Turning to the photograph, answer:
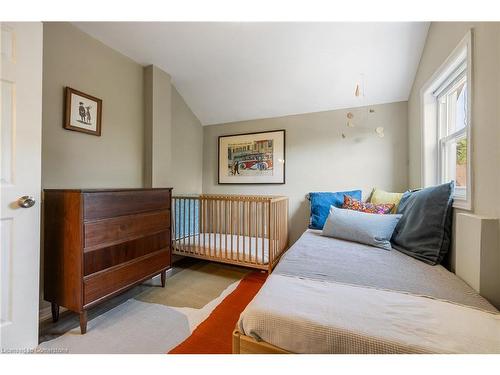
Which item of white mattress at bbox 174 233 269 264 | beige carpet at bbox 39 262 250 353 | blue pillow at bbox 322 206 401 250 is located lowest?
beige carpet at bbox 39 262 250 353

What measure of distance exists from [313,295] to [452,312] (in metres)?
0.51

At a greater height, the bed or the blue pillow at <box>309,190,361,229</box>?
the blue pillow at <box>309,190,361,229</box>

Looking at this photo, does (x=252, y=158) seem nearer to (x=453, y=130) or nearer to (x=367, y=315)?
(x=453, y=130)

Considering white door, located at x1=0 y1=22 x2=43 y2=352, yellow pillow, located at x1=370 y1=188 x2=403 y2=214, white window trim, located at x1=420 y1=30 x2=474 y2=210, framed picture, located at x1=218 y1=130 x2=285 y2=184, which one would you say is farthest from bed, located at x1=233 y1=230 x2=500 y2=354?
framed picture, located at x1=218 y1=130 x2=285 y2=184

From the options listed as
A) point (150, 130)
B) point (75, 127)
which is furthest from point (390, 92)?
point (75, 127)

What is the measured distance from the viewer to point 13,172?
1.11m

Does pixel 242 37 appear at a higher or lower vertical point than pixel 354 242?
higher

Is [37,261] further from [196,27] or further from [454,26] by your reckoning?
[454,26]

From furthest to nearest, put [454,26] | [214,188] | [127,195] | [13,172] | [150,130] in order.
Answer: [214,188] < [150,130] < [127,195] < [454,26] < [13,172]

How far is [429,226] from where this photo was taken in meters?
1.38

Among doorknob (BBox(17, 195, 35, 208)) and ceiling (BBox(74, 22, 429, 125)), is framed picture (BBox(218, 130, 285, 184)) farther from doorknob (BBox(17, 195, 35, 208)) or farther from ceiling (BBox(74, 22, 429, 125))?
doorknob (BBox(17, 195, 35, 208))

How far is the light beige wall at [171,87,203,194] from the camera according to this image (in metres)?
2.79

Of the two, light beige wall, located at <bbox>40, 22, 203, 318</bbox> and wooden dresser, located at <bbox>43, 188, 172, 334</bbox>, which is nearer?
wooden dresser, located at <bbox>43, 188, 172, 334</bbox>

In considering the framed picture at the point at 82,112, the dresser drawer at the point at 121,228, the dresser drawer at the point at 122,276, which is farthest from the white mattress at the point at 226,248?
the framed picture at the point at 82,112
